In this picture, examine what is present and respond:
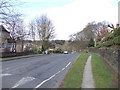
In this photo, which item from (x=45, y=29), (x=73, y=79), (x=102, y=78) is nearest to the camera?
(x=73, y=79)

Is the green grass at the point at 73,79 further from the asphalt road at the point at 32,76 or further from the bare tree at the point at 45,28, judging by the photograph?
the bare tree at the point at 45,28

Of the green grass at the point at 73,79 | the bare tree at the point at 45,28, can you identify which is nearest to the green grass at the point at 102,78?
the green grass at the point at 73,79

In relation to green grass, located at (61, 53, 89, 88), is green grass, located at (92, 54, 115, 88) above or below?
above

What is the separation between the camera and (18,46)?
265ft

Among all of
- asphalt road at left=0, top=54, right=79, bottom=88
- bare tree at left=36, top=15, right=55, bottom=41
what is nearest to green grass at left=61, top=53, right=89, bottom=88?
asphalt road at left=0, top=54, right=79, bottom=88

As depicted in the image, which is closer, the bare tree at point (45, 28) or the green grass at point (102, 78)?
the green grass at point (102, 78)

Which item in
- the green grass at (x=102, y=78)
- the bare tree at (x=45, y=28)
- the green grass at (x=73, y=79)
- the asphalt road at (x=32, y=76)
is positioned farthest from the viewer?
the bare tree at (x=45, y=28)

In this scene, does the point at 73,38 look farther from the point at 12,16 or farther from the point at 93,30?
the point at 12,16

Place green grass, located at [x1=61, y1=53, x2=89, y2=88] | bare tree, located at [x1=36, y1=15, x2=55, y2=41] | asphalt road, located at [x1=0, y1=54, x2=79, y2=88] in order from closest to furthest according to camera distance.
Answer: green grass, located at [x1=61, y1=53, x2=89, y2=88]
asphalt road, located at [x1=0, y1=54, x2=79, y2=88]
bare tree, located at [x1=36, y1=15, x2=55, y2=41]

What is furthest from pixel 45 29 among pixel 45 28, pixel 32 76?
pixel 32 76

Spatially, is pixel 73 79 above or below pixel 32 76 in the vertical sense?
above

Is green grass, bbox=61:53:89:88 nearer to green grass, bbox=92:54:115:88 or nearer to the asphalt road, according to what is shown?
the asphalt road

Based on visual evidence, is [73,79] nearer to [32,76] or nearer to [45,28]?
[32,76]

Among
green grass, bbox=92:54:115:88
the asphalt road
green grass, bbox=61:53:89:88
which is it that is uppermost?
green grass, bbox=92:54:115:88
